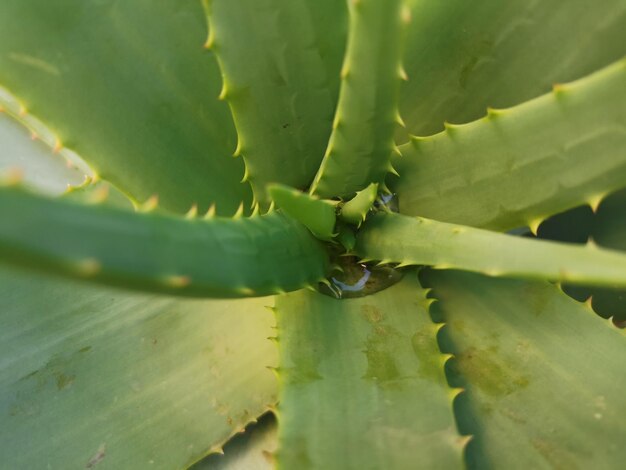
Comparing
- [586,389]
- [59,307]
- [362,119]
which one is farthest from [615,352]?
[59,307]

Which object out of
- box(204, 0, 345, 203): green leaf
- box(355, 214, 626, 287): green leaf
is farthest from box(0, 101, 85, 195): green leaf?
box(355, 214, 626, 287): green leaf

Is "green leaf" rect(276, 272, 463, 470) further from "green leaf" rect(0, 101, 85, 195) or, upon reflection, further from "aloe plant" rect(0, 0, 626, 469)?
"green leaf" rect(0, 101, 85, 195)

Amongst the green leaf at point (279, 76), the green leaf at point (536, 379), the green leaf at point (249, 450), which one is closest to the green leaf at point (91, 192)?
the green leaf at point (279, 76)

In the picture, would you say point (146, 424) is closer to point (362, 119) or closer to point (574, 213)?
point (362, 119)

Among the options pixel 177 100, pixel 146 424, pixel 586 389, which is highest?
pixel 177 100

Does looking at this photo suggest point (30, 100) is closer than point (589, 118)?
No

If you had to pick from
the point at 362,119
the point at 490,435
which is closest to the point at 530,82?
the point at 362,119

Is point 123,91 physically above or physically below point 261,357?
above

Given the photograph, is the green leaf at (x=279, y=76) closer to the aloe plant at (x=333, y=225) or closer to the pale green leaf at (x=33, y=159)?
the aloe plant at (x=333, y=225)
